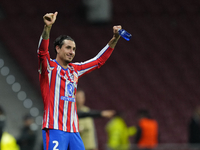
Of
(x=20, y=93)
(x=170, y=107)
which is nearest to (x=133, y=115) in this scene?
(x=170, y=107)

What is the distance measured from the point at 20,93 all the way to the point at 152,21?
14.8 feet

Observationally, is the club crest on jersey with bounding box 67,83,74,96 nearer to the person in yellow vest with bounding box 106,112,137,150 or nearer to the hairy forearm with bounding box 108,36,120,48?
the hairy forearm with bounding box 108,36,120,48

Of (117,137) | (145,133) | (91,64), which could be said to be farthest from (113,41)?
(145,133)

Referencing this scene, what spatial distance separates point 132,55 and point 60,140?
7.92 m

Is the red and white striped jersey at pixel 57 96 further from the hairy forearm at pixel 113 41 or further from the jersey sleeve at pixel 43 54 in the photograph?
the hairy forearm at pixel 113 41

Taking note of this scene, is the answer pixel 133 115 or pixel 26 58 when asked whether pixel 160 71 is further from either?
pixel 26 58

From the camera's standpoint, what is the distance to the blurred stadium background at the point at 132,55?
1020 cm

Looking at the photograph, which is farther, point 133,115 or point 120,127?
point 133,115

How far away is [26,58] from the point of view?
1018cm

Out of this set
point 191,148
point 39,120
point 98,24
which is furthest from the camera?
point 98,24

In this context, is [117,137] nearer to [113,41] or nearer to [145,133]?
[145,133]

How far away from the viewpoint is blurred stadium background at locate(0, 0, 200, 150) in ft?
33.5

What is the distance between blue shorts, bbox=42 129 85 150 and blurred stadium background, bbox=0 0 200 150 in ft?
21.7

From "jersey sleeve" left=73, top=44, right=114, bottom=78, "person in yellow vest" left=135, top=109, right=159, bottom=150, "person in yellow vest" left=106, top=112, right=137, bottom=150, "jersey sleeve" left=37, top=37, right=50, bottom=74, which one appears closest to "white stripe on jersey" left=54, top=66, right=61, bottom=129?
"jersey sleeve" left=37, top=37, right=50, bottom=74
